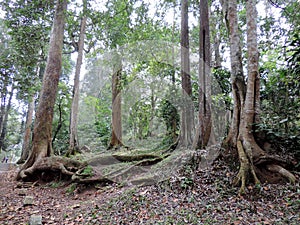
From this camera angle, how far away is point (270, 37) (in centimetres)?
811

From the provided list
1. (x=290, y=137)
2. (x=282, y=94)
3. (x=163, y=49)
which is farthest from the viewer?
(x=163, y=49)

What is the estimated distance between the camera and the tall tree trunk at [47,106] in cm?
720

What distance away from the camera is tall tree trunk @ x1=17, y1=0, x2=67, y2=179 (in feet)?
23.6

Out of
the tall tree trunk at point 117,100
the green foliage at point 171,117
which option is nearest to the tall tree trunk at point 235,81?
the green foliage at point 171,117

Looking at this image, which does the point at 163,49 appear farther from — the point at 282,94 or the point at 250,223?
the point at 250,223

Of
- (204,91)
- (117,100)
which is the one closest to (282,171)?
(204,91)

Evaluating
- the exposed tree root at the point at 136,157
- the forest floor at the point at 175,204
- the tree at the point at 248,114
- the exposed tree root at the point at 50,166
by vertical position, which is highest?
the tree at the point at 248,114

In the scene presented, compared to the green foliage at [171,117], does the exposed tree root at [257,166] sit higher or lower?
lower

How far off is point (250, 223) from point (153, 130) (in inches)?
498

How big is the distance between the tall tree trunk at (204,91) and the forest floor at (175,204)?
1.47 m

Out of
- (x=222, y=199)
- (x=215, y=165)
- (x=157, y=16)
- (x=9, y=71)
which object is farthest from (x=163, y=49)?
(x=222, y=199)

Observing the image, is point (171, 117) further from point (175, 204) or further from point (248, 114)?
point (175, 204)

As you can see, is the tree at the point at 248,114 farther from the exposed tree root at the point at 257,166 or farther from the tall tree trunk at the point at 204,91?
the tall tree trunk at the point at 204,91

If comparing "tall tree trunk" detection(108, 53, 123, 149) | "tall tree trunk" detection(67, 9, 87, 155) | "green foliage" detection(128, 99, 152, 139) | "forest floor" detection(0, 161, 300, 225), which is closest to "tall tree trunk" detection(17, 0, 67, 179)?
"forest floor" detection(0, 161, 300, 225)
